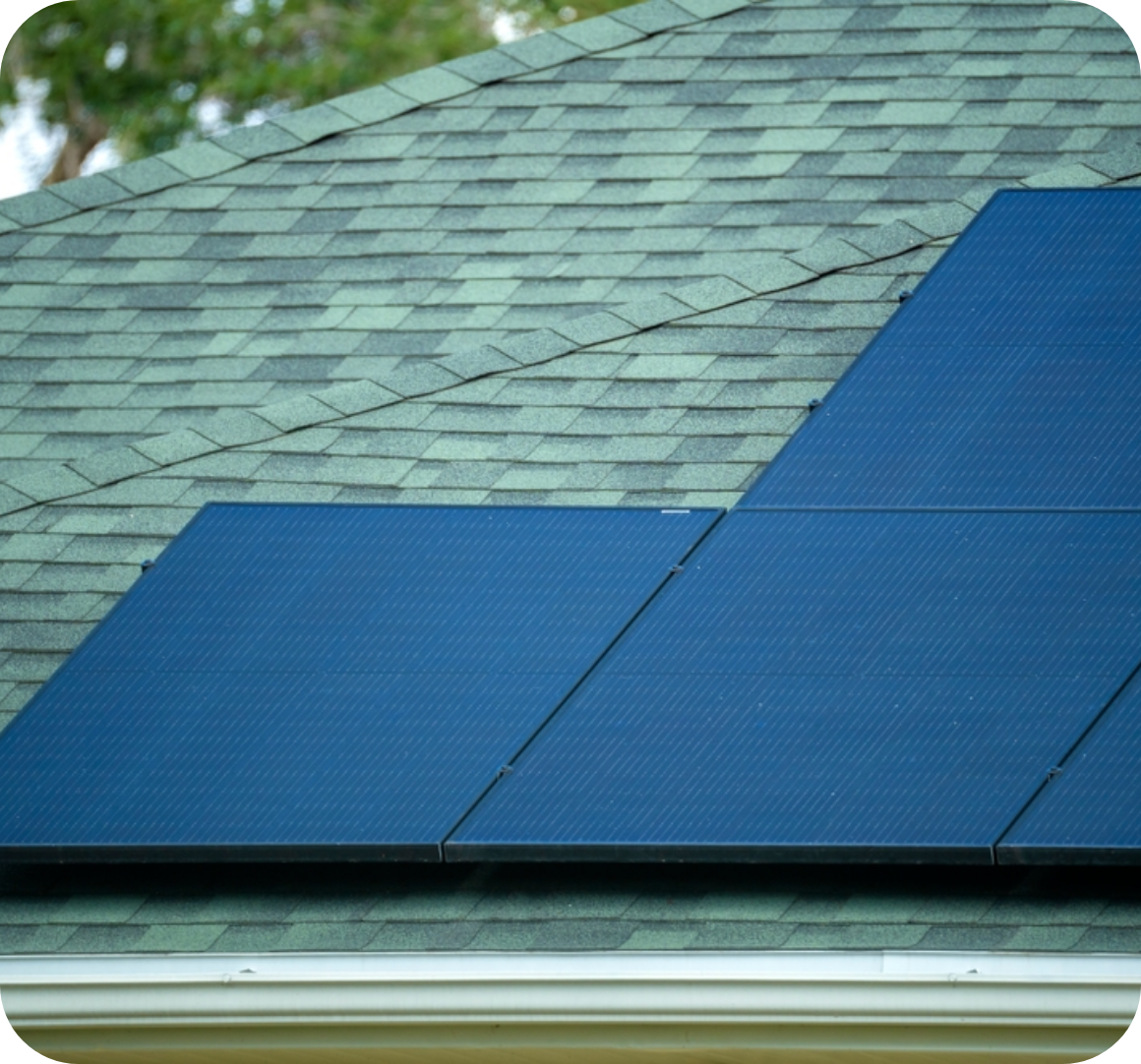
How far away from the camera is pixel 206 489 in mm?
9594

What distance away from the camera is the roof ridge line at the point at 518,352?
32.0 ft

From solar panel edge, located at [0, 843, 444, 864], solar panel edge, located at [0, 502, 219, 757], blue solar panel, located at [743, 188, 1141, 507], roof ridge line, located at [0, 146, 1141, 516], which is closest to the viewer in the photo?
solar panel edge, located at [0, 843, 444, 864]

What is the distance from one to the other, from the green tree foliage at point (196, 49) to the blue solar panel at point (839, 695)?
20517 mm

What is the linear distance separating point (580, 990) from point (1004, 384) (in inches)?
135

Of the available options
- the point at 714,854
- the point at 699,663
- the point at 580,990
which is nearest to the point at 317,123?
the point at 699,663

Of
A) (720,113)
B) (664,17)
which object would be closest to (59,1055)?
(720,113)

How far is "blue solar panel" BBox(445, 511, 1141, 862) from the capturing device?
7.39 m

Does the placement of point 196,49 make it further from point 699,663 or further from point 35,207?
point 699,663

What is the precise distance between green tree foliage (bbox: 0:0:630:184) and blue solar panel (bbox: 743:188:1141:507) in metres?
19.0

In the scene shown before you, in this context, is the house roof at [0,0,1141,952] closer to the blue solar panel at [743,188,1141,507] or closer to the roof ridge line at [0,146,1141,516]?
the roof ridge line at [0,146,1141,516]

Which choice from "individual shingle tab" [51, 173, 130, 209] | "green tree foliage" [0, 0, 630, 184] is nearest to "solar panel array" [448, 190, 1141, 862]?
"individual shingle tab" [51, 173, 130, 209]

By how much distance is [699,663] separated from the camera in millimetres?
8008

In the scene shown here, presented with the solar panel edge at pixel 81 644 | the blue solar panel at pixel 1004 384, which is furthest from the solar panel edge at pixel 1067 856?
the solar panel edge at pixel 81 644

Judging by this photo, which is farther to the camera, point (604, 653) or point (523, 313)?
point (523, 313)
